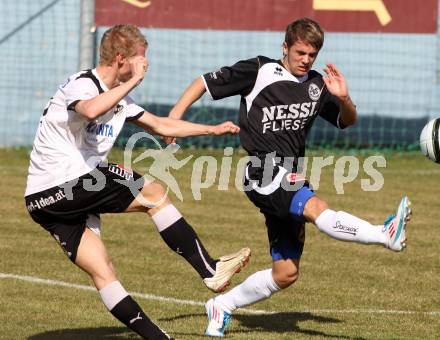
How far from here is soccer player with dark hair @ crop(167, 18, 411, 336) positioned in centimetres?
808

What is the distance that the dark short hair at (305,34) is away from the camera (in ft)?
26.9

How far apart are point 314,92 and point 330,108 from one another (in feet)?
0.64

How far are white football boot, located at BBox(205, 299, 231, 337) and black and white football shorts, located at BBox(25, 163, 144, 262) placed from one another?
1.15m

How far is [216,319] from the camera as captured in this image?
8.45m

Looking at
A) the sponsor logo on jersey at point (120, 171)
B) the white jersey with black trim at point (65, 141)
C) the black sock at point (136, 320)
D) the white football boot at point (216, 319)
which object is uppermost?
the white jersey with black trim at point (65, 141)

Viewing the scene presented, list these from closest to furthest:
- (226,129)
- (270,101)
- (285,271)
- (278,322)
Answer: (226,129) → (285,271) → (270,101) → (278,322)

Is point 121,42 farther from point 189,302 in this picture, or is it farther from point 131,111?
point 189,302

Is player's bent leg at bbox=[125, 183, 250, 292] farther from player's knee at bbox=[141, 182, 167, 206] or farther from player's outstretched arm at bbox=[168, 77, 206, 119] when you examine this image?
player's outstretched arm at bbox=[168, 77, 206, 119]

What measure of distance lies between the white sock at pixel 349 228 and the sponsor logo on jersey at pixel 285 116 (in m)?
0.93

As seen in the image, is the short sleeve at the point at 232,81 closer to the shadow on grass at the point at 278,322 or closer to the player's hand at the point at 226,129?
the player's hand at the point at 226,129

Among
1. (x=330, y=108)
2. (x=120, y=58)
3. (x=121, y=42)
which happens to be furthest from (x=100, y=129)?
(x=330, y=108)

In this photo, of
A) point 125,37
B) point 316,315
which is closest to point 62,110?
point 125,37

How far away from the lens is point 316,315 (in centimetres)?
924

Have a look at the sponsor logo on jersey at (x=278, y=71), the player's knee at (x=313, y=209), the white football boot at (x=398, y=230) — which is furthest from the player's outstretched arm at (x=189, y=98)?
the white football boot at (x=398, y=230)
